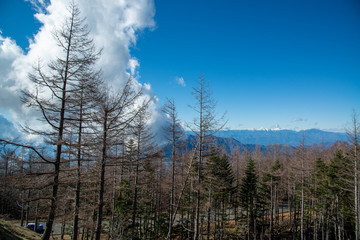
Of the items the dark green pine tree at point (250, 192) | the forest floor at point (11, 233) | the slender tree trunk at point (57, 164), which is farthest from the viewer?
the dark green pine tree at point (250, 192)

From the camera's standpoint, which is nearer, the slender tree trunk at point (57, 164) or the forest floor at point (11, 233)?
the slender tree trunk at point (57, 164)

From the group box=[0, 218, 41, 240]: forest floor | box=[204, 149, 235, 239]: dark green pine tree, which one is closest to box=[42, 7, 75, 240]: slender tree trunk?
box=[0, 218, 41, 240]: forest floor

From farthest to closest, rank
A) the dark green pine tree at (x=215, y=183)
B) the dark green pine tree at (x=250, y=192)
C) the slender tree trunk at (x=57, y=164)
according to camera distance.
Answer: the dark green pine tree at (x=250, y=192)
the dark green pine tree at (x=215, y=183)
the slender tree trunk at (x=57, y=164)

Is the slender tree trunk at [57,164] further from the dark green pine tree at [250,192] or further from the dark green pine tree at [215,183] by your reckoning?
the dark green pine tree at [250,192]

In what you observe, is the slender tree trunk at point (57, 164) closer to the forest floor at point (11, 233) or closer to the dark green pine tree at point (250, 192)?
the forest floor at point (11, 233)

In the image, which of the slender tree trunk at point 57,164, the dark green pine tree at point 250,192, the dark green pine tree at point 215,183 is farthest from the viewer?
the dark green pine tree at point 250,192

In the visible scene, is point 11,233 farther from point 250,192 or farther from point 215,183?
point 250,192

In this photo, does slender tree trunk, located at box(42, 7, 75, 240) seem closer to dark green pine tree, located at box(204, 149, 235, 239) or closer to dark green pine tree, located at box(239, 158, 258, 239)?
dark green pine tree, located at box(204, 149, 235, 239)

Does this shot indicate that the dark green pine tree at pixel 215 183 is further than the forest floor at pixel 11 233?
Yes

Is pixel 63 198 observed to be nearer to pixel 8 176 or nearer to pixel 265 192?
pixel 8 176

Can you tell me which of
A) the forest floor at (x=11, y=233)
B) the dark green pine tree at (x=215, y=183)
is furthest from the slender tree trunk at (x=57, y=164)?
the dark green pine tree at (x=215, y=183)

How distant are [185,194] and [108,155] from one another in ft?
68.8

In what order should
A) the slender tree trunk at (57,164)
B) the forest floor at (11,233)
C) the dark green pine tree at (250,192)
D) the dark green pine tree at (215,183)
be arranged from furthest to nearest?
the dark green pine tree at (250,192) → the dark green pine tree at (215,183) → the forest floor at (11,233) → the slender tree trunk at (57,164)

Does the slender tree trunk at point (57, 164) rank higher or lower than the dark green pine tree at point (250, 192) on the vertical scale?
higher
